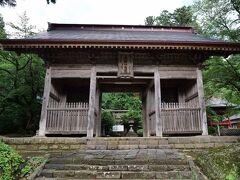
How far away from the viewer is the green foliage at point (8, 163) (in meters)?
4.81

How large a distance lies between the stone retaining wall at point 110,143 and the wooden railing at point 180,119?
3.96 ft

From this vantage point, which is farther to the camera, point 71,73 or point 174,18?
point 174,18

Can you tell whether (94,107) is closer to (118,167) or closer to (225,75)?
(118,167)

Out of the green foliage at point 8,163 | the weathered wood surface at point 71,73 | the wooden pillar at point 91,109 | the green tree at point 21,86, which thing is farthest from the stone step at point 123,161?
the green tree at point 21,86

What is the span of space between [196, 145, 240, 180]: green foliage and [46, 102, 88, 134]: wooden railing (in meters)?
5.09

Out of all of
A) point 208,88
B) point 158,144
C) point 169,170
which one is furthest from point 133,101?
point 169,170

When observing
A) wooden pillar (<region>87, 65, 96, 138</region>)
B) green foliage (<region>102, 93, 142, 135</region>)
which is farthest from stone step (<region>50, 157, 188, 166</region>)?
green foliage (<region>102, 93, 142, 135</region>)

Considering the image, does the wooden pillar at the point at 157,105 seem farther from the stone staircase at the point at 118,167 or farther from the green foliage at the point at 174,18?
the green foliage at the point at 174,18

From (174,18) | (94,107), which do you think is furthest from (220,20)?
(174,18)

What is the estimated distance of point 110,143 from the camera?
764 centimetres

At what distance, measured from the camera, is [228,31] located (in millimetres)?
11398

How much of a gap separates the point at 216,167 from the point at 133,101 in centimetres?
1911

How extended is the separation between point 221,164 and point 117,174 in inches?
92.9

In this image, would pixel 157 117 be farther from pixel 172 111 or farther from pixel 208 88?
pixel 208 88
